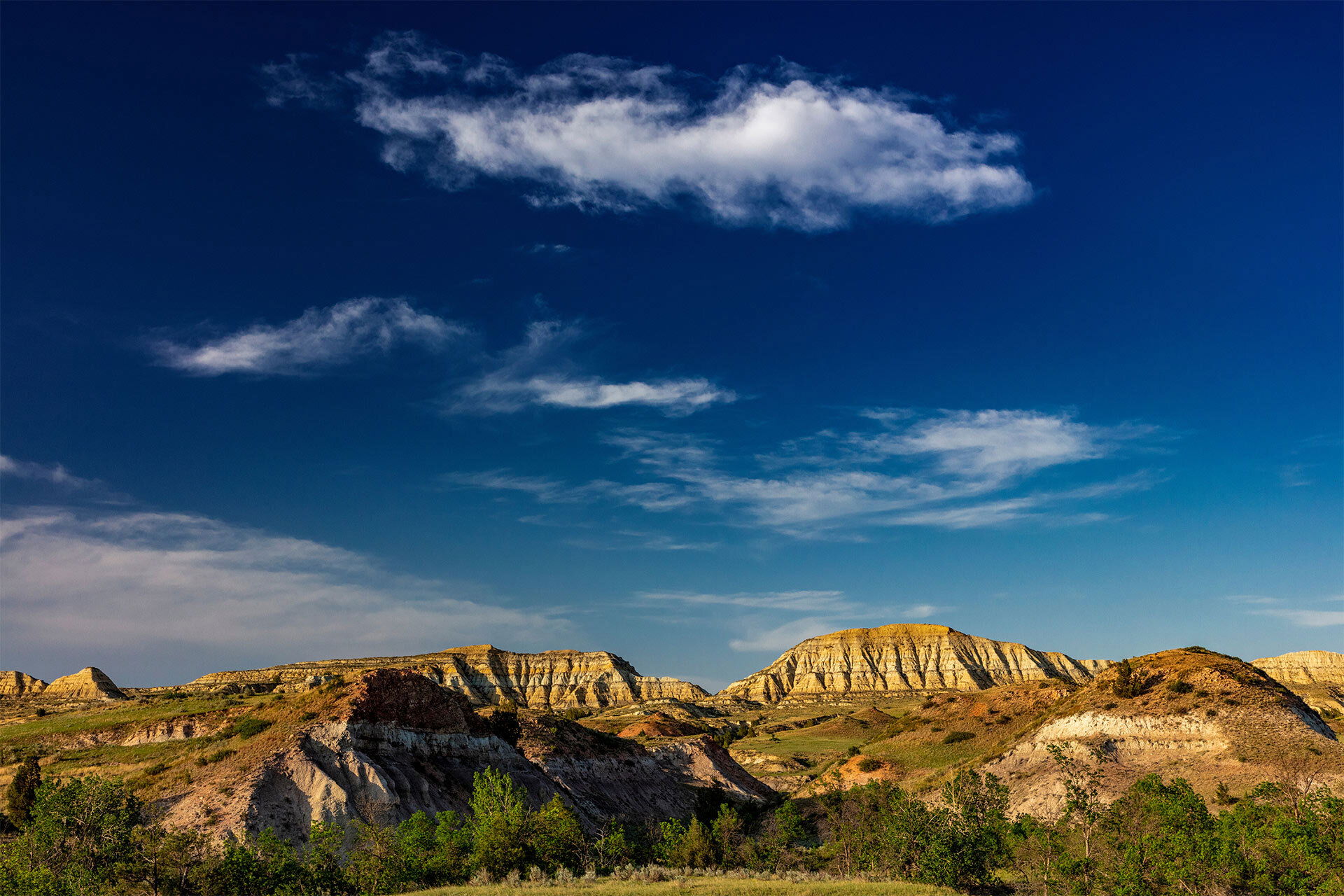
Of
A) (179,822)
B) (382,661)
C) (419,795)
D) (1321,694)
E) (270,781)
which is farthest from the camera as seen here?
(382,661)

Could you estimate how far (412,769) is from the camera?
203ft

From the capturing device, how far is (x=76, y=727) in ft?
230

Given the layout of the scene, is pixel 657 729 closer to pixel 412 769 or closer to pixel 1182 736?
pixel 412 769

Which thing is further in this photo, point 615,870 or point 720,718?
point 720,718

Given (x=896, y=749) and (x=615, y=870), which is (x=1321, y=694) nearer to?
(x=896, y=749)

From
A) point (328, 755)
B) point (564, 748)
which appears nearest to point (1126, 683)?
point (564, 748)

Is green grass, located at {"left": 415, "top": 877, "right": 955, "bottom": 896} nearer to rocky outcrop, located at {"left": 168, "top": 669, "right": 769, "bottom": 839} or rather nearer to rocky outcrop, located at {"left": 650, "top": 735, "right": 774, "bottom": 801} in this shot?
rocky outcrop, located at {"left": 168, "top": 669, "right": 769, "bottom": 839}

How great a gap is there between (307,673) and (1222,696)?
163 m

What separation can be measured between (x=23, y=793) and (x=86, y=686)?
146 metres

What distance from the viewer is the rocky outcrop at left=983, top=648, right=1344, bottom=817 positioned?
64938mm

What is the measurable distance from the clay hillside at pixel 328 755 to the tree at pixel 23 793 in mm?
1594

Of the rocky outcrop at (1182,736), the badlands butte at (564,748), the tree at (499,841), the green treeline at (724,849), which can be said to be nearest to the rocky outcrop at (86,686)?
the badlands butte at (564,748)

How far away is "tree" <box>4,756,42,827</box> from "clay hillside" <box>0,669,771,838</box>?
1594 mm

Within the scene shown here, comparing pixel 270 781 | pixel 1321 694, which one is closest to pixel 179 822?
pixel 270 781
